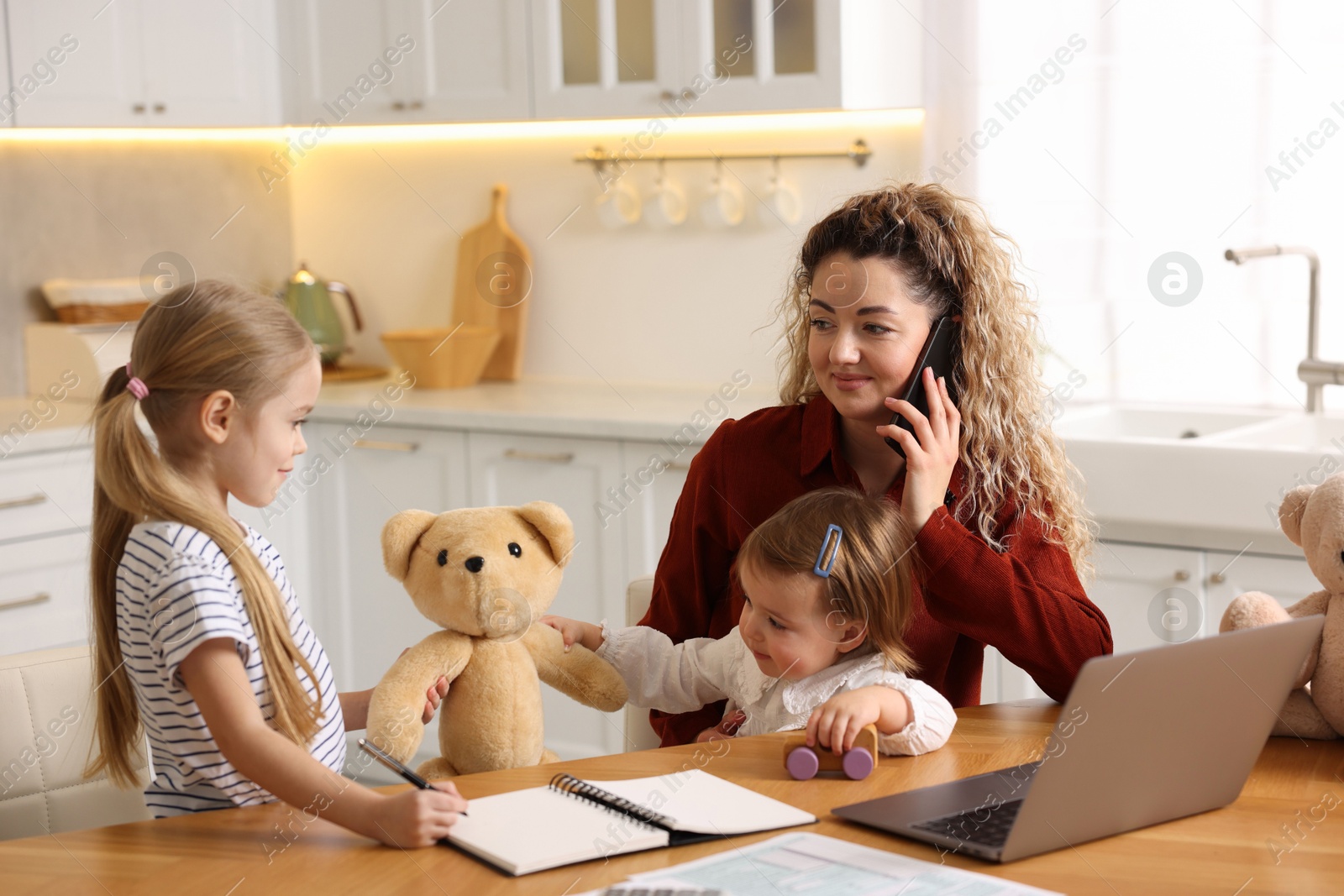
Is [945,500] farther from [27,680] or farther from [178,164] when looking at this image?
[178,164]

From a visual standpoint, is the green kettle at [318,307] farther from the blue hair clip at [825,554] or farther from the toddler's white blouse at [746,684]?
the blue hair clip at [825,554]

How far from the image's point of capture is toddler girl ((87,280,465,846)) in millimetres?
1185

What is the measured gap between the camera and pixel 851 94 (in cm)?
282

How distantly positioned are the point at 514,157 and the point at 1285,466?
2138mm

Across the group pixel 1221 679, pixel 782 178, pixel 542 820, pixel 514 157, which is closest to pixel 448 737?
pixel 542 820

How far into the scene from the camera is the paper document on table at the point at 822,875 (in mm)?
938

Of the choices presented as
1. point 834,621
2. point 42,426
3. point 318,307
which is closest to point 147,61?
point 318,307

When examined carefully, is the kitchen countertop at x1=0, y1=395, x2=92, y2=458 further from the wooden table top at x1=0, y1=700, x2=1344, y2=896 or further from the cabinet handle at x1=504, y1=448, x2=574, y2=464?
the wooden table top at x1=0, y1=700, x2=1344, y2=896

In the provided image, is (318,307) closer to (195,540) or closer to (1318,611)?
(195,540)

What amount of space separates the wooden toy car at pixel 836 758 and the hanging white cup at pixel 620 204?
2.35 m

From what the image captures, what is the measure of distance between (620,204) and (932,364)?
1.93 m

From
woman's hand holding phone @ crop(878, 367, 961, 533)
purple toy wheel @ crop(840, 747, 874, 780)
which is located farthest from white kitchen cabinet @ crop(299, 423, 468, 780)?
purple toy wheel @ crop(840, 747, 874, 780)

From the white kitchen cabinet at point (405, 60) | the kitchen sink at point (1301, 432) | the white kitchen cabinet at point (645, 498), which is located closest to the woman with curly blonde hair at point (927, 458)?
the kitchen sink at point (1301, 432)

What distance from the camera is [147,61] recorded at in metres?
3.33
